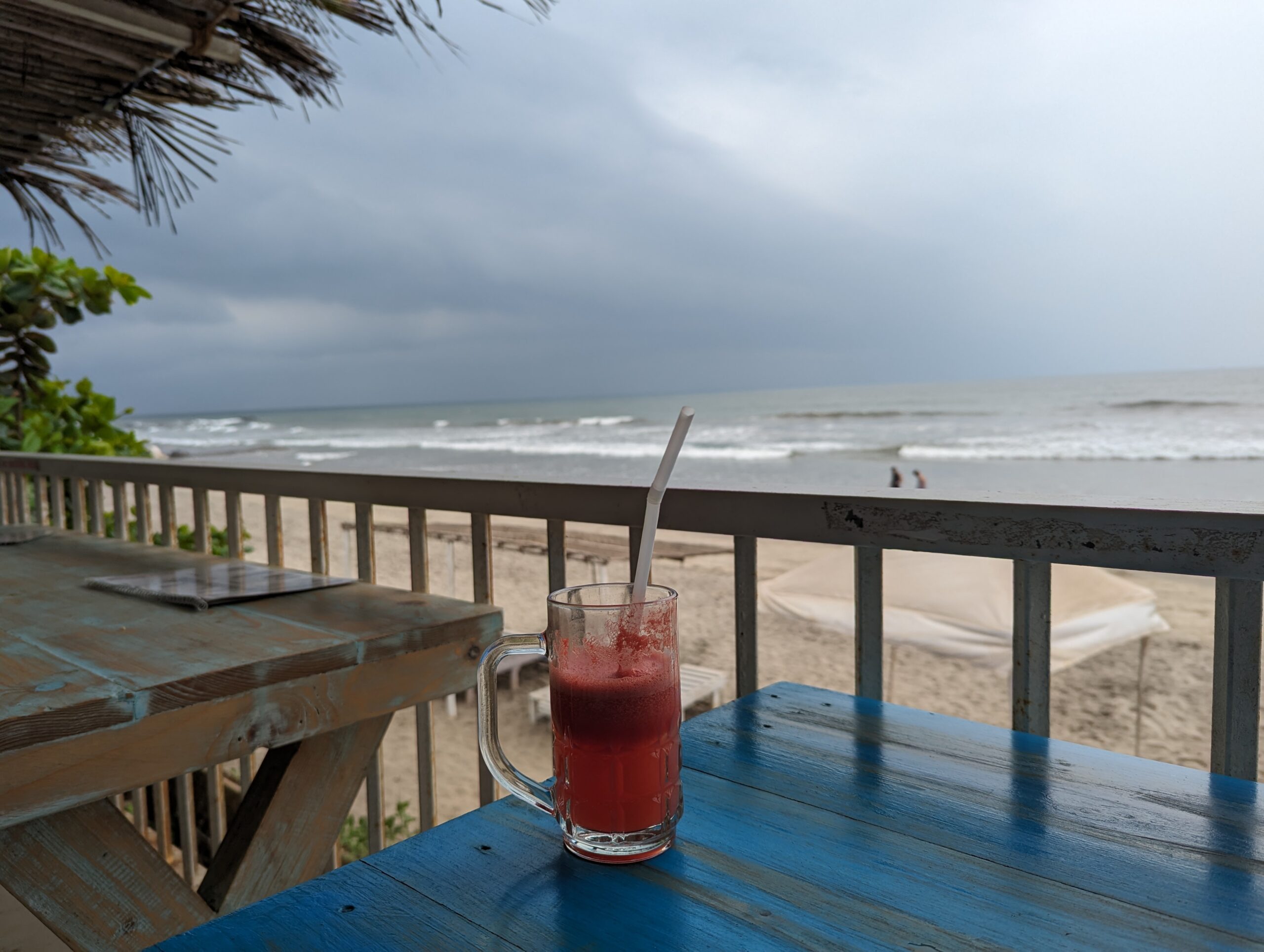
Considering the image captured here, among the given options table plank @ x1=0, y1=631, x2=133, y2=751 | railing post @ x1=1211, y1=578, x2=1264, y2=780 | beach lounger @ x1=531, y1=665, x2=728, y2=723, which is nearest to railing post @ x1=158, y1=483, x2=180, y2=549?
table plank @ x1=0, y1=631, x2=133, y2=751

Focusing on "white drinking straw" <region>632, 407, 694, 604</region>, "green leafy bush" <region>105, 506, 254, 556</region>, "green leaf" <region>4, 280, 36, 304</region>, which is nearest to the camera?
"white drinking straw" <region>632, 407, 694, 604</region>

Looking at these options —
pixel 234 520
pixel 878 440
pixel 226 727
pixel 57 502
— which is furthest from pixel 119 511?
pixel 878 440

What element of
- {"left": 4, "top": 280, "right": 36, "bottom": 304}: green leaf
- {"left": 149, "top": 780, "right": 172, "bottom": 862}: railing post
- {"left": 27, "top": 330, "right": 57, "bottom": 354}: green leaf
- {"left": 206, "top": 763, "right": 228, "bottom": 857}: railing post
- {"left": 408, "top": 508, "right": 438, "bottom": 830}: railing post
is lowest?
{"left": 149, "top": 780, "right": 172, "bottom": 862}: railing post

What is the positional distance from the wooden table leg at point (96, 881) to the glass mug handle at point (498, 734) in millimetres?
484

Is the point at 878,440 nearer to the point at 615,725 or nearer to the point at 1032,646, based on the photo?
the point at 1032,646

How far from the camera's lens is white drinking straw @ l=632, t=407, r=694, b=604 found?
1.83 feet

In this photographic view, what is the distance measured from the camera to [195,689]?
2.54 ft

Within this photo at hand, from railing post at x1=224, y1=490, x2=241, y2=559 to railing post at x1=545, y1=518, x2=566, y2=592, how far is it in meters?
0.98

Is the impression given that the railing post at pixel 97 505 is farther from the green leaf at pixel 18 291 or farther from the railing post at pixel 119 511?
the green leaf at pixel 18 291

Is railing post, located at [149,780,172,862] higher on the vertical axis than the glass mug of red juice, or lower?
lower

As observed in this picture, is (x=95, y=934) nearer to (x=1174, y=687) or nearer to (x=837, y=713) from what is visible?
(x=837, y=713)

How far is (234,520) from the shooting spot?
1.93 metres

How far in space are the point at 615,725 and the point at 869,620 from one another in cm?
61

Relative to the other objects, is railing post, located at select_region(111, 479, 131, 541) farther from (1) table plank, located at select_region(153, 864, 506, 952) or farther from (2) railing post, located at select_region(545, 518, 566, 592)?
(1) table plank, located at select_region(153, 864, 506, 952)
